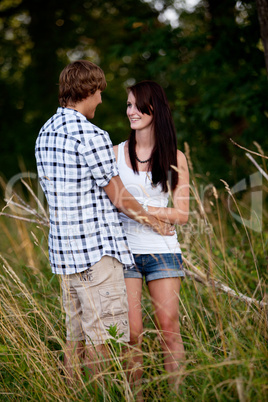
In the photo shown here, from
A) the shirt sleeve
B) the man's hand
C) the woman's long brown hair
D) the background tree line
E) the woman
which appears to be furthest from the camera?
the background tree line

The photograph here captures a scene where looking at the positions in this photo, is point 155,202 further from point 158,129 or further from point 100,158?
point 100,158

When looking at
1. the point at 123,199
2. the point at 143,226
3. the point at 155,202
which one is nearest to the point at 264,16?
the point at 155,202

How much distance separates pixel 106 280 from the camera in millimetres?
2135

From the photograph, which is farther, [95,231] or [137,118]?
[137,118]

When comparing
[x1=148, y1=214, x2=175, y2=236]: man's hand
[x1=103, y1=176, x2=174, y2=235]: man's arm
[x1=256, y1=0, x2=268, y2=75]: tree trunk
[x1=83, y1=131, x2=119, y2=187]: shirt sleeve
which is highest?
[x1=256, y1=0, x2=268, y2=75]: tree trunk

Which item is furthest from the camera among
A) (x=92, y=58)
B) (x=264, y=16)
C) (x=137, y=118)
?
(x=92, y=58)

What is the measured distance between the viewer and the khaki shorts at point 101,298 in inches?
83.5

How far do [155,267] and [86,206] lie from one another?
62 cm

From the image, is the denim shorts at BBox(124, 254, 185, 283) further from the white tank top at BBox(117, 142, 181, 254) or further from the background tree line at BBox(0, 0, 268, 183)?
the background tree line at BBox(0, 0, 268, 183)

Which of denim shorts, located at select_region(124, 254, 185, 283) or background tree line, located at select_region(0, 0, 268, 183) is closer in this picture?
→ denim shorts, located at select_region(124, 254, 185, 283)

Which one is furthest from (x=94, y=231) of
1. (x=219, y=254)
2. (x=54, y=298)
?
(x=219, y=254)

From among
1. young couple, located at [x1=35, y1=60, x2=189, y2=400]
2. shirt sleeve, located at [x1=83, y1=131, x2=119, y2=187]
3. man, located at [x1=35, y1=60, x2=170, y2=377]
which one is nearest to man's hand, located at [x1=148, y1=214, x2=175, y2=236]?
young couple, located at [x1=35, y1=60, x2=189, y2=400]

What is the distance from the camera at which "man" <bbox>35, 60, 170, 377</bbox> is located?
2047 millimetres

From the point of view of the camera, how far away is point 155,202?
100.0 inches
